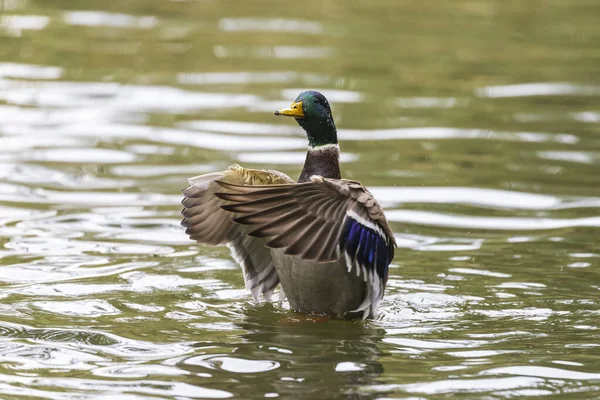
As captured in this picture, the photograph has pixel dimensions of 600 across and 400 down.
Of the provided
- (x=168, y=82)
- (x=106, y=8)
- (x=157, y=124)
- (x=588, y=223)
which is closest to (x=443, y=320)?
(x=588, y=223)

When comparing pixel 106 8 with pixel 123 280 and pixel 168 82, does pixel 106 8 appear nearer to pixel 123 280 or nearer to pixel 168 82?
pixel 168 82

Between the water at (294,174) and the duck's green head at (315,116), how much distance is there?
1.29 meters

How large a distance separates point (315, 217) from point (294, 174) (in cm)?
520

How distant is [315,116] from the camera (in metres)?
8.37

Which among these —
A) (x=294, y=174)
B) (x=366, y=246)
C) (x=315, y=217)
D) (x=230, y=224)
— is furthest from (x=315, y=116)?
(x=294, y=174)

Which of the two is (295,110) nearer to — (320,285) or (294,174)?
(320,285)

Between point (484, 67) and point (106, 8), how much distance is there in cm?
757

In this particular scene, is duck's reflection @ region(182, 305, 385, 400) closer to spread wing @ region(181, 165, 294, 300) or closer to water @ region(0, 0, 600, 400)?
water @ region(0, 0, 600, 400)

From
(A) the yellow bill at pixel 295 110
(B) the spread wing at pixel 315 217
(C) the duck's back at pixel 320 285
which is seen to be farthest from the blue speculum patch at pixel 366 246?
(A) the yellow bill at pixel 295 110

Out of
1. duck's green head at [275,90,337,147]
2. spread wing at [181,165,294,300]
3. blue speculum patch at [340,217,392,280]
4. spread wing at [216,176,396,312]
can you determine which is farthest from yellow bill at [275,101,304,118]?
blue speculum patch at [340,217,392,280]

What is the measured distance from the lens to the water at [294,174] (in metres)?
7.09

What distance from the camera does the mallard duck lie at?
23.4 ft

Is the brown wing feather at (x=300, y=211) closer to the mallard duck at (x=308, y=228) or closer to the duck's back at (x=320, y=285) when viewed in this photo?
the mallard duck at (x=308, y=228)

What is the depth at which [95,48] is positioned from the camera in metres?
18.3
